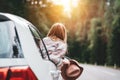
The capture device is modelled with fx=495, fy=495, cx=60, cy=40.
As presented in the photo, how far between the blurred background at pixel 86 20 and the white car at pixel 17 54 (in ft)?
83.8

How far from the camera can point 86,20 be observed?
79.6 m

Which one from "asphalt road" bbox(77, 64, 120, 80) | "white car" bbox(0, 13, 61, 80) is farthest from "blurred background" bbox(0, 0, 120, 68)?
"white car" bbox(0, 13, 61, 80)

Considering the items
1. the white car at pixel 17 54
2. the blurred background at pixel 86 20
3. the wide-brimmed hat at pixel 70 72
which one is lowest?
the blurred background at pixel 86 20

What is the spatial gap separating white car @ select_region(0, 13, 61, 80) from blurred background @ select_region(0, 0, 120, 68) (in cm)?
2556

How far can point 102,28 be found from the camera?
7019 cm

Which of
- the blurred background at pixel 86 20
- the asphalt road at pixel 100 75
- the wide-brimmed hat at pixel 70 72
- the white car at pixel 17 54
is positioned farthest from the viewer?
the blurred background at pixel 86 20

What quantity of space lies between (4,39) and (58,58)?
1.62m

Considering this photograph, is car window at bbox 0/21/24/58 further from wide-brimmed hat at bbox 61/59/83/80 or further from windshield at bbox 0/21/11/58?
wide-brimmed hat at bbox 61/59/83/80

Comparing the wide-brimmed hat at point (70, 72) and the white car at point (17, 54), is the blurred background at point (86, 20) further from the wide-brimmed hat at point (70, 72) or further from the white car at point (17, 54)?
the white car at point (17, 54)

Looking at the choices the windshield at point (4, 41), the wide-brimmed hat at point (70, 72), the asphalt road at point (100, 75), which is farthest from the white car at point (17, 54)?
the asphalt road at point (100, 75)

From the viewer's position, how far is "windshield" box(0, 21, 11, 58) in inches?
141

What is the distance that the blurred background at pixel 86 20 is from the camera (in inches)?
1284

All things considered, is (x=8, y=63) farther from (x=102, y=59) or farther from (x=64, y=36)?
(x=102, y=59)

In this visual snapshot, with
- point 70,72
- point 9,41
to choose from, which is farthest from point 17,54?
point 70,72
